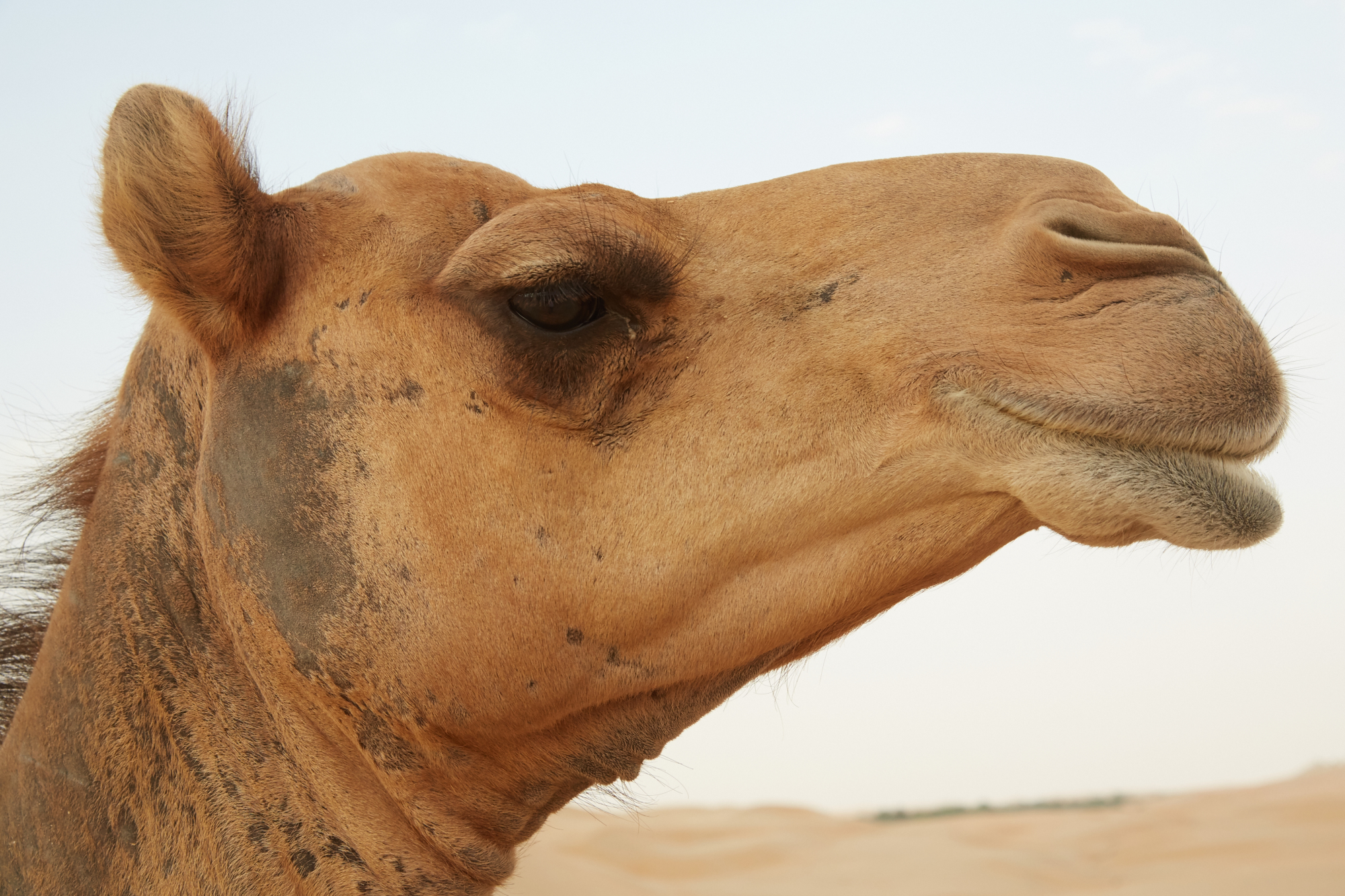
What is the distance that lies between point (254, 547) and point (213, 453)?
0.79ft

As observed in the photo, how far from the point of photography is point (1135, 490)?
5.97 ft

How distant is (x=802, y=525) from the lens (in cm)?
208

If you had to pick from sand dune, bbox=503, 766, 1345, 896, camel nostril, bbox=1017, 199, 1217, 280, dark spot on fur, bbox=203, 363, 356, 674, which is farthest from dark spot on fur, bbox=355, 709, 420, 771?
sand dune, bbox=503, 766, 1345, 896

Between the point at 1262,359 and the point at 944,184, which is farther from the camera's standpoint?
the point at 944,184

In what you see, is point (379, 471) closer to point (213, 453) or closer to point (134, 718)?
point (213, 453)

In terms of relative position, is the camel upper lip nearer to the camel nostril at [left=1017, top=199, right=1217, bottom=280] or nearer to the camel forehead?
the camel nostril at [left=1017, top=199, right=1217, bottom=280]

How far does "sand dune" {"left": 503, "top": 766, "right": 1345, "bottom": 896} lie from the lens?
8680 millimetres

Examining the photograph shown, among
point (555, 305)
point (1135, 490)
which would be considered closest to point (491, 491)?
point (555, 305)

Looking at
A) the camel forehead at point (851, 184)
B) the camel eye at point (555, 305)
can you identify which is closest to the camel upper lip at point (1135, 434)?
the camel forehead at point (851, 184)

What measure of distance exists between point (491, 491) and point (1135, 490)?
48.4 inches

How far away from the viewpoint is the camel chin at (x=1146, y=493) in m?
1.82

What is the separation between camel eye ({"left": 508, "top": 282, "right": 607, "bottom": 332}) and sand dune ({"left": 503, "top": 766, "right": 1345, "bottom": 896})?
565 cm

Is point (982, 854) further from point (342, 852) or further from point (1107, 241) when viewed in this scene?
→ point (1107, 241)

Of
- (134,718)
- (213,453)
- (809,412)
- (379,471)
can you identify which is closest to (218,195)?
(213,453)
